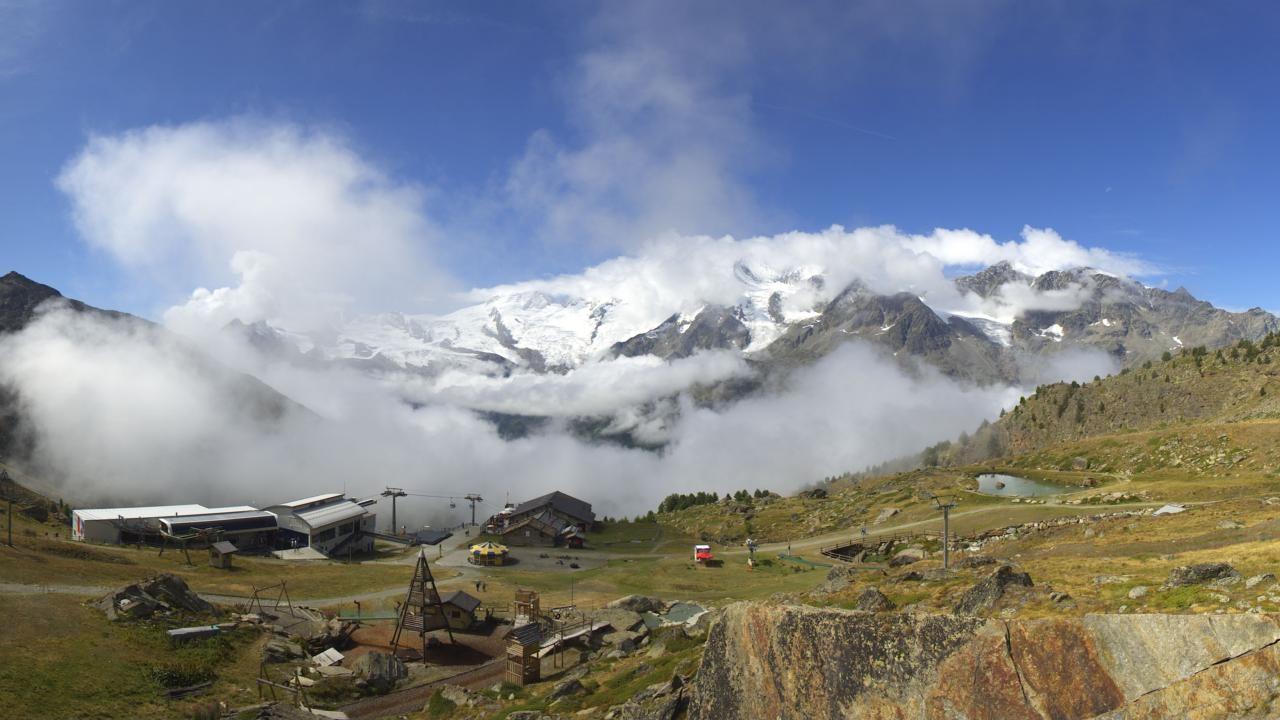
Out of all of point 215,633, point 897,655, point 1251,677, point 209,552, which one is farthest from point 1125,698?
point 209,552

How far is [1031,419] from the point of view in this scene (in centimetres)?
19088

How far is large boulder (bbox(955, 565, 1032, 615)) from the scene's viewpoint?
610 inches

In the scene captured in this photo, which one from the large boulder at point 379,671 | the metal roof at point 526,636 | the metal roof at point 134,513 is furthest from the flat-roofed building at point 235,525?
the metal roof at point 526,636

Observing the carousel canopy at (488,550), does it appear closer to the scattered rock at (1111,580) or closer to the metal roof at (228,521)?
the metal roof at (228,521)

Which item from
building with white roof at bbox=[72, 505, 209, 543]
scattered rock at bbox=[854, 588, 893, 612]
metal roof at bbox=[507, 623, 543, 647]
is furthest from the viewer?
building with white roof at bbox=[72, 505, 209, 543]

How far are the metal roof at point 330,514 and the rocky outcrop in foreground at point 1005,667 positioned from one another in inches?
4559

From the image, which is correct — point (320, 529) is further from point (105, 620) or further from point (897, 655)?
point (897, 655)

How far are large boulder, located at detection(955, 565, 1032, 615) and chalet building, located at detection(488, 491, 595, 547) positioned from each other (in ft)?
343

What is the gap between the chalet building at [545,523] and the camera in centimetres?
11831

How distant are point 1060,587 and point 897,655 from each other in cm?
634

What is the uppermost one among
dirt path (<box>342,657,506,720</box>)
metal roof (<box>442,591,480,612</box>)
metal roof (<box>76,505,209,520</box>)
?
metal roof (<box>76,505,209,520</box>)

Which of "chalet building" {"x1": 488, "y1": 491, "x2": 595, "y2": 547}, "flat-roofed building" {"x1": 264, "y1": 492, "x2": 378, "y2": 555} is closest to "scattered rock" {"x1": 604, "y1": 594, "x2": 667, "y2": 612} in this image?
"chalet building" {"x1": 488, "y1": 491, "x2": 595, "y2": 547}

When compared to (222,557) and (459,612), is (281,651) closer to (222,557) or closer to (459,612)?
(459,612)

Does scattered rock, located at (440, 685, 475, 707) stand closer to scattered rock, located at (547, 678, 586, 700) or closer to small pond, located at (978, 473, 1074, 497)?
scattered rock, located at (547, 678, 586, 700)
